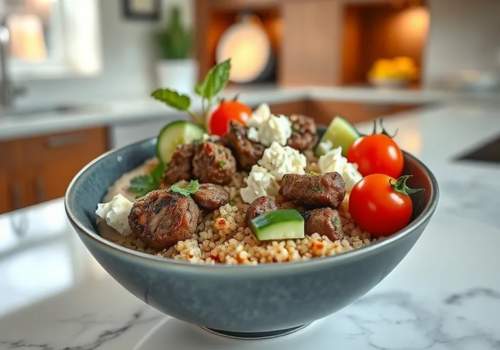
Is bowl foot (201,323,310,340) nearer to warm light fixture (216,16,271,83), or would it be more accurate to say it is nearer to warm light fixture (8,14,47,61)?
warm light fixture (8,14,47,61)

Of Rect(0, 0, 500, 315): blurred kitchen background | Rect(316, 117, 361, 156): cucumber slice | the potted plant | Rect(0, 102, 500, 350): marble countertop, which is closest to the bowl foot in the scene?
Rect(0, 102, 500, 350): marble countertop

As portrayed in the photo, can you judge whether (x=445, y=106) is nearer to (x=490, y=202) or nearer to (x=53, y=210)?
(x=490, y=202)

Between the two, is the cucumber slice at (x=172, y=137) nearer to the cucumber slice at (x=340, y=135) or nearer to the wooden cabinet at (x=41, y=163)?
the cucumber slice at (x=340, y=135)

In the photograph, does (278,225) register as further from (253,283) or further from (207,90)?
(207,90)

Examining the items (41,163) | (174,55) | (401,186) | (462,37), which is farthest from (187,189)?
(462,37)

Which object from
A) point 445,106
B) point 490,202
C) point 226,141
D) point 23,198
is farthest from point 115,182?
point 445,106
